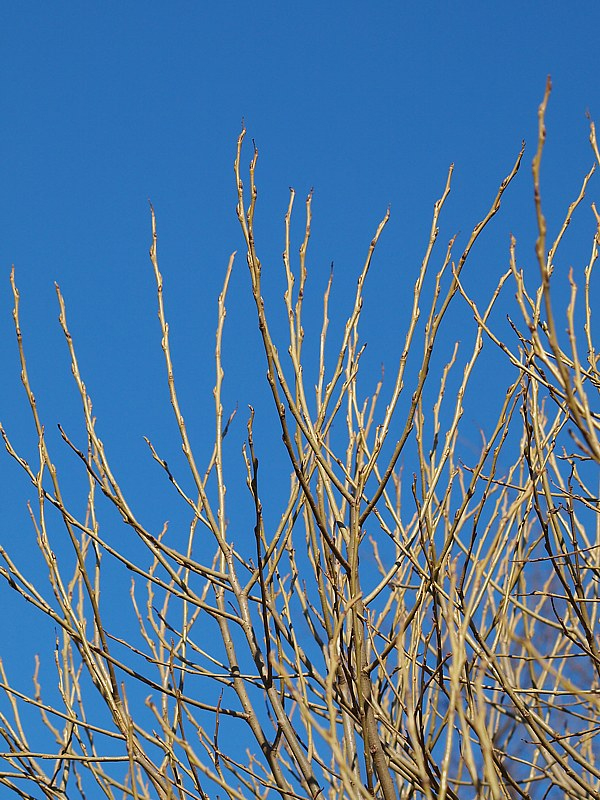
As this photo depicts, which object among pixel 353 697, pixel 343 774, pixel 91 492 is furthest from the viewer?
pixel 91 492

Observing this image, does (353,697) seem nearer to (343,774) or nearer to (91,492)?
(343,774)

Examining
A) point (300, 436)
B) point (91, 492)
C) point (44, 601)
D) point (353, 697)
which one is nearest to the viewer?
point (353, 697)

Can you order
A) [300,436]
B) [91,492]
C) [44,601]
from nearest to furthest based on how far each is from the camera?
[44,601] → [300,436] → [91,492]

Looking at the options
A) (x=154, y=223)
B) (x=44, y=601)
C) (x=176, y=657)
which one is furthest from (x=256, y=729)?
(x=154, y=223)

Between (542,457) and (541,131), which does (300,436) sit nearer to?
(542,457)

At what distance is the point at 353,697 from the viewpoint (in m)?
1.94

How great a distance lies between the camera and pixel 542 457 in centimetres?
226

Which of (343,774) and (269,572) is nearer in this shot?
(343,774)

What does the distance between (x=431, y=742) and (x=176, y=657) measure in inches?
27.8

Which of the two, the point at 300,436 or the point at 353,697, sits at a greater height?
the point at 300,436

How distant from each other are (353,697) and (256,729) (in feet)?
1.12

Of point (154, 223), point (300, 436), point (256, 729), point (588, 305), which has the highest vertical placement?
point (588, 305)

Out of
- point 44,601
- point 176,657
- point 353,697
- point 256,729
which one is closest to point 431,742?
point 353,697

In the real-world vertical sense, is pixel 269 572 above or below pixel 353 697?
above
